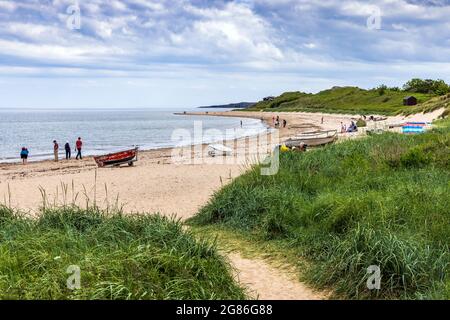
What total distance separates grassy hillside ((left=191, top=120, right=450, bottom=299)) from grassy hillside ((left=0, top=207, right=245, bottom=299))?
Result: 6.19 feet

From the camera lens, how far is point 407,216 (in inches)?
349

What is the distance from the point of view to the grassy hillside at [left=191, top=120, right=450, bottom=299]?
269 inches

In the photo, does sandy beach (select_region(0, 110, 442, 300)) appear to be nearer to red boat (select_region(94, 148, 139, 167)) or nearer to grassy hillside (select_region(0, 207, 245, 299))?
red boat (select_region(94, 148, 139, 167))

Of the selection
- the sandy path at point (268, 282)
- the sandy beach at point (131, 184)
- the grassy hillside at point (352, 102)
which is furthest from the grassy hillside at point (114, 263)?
the grassy hillside at point (352, 102)

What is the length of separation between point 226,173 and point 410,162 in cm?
915

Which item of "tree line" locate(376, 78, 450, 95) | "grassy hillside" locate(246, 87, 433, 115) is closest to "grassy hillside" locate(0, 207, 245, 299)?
"grassy hillside" locate(246, 87, 433, 115)

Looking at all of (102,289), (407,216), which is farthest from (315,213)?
(102,289)

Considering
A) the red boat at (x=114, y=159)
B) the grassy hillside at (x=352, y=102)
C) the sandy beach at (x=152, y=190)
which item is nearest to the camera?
the sandy beach at (x=152, y=190)

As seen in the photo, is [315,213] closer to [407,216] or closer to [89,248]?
[407,216]

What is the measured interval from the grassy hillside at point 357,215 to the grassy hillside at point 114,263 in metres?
1.89

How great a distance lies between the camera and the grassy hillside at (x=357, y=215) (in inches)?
269

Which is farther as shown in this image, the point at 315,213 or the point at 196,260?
the point at 315,213

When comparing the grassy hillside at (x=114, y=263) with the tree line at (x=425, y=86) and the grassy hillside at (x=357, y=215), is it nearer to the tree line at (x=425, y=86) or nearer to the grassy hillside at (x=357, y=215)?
the grassy hillside at (x=357, y=215)

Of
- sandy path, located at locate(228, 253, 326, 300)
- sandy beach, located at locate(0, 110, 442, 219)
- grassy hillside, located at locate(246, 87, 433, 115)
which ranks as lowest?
sandy beach, located at locate(0, 110, 442, 219)
